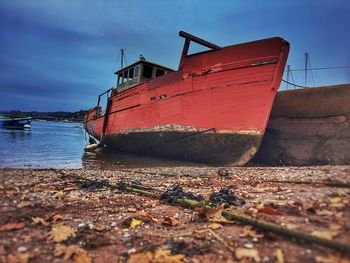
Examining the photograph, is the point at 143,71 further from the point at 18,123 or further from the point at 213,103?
the point at 18,123

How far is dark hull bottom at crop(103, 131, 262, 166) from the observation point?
10.6 m

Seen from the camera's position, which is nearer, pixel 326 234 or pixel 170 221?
pixel 326 234

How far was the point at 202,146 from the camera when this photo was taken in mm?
11625

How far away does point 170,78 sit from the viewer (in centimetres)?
1222

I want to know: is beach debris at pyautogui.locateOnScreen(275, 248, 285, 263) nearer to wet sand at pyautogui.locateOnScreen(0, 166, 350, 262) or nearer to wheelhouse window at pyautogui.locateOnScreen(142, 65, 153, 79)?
wet sand at pyautogui.locateOnScreen(0, 166, 350, 262)

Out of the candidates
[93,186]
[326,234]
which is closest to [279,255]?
[326,234]

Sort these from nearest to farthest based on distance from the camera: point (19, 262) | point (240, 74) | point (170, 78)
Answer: point (19, 262) → point (240, 74) → point (170, 78)

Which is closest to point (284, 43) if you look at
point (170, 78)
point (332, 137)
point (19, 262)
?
point (332, 137)

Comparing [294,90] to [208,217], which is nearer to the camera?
[208,217]

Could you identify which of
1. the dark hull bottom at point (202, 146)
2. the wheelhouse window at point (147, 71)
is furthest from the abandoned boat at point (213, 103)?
the wheelhouse window at point (147, 71)

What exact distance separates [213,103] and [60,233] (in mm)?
8594

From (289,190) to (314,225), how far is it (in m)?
1.80

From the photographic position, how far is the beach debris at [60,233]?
2.99 metres

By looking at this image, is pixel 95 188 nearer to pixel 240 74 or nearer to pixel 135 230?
pixel 135 230
